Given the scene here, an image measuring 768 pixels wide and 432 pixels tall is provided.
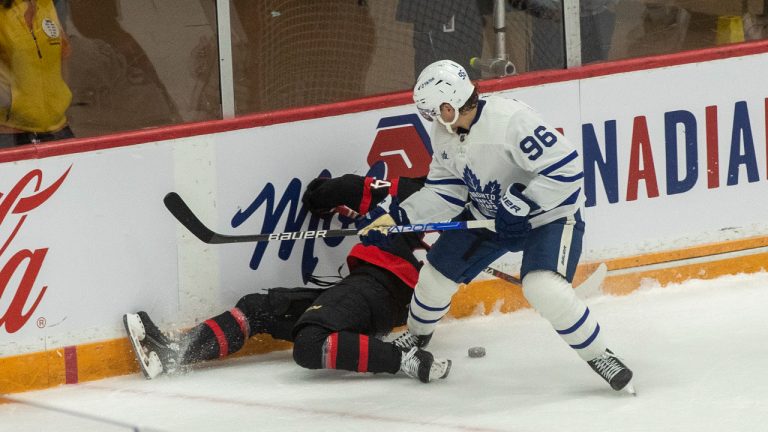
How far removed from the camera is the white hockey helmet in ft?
12.6

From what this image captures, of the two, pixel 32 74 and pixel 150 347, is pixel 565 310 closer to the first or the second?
pixel 150 347

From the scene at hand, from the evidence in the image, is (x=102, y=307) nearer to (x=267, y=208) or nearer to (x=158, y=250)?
(x=158, y=250)

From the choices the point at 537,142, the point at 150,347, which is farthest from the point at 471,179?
the point at 150,347

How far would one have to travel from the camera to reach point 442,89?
3.83 metres

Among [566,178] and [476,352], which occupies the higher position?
[566,178]

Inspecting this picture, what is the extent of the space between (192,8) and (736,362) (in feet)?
6.71

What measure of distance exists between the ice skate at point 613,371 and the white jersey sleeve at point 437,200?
→ 0.66 m

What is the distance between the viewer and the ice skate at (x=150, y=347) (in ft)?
13.6

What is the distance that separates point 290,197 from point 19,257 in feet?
2.99

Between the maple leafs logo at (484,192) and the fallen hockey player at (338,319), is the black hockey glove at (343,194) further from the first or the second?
the maple leafs logo at (484,192)

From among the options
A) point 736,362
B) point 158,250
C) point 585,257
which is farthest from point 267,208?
point 736,362

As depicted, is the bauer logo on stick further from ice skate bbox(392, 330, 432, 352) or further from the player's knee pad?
ice skate bbox(392, 330, 432, 352)

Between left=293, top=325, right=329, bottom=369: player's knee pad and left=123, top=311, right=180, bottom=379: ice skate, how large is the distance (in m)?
0.42

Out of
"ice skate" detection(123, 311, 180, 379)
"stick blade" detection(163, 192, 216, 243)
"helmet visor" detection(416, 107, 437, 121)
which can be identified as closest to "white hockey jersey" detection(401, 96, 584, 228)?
"helmet visor" detection(416, 107, 437, 121)
